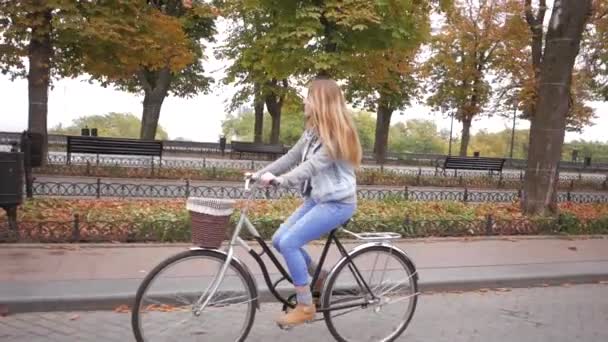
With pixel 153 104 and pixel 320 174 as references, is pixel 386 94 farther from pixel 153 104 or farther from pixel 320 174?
pixel 320 174

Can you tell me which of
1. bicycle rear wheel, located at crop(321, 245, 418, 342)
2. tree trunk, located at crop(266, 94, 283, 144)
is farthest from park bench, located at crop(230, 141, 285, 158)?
bicycle rear wheel, located at crop(321, 245, 418, 342)

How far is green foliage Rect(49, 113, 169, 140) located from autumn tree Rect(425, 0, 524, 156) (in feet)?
65.3

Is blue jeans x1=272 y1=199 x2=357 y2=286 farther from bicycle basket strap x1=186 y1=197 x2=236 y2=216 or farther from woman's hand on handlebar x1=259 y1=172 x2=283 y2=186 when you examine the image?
bicycle basket strap x1=186 y1=197 x2=236 y2=216

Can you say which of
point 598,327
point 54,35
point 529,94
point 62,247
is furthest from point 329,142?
point 529,94

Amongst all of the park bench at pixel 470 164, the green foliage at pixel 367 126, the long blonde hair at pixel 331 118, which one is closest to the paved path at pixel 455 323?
the long blonde hair at pixel 331 118

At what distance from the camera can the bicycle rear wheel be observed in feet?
15.2

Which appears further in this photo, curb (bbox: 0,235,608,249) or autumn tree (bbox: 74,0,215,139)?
autumn tree (bbox: 74,0,215,139)

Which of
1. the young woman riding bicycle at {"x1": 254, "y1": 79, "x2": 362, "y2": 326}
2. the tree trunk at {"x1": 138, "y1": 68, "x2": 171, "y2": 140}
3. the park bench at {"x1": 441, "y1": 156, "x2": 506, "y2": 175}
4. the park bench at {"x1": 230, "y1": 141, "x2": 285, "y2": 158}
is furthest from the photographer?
the park bench at {"x1": 230, "y1": 141, "x2": 285, "y2": 158}

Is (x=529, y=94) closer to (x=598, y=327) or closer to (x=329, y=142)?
(x=598, y=327)

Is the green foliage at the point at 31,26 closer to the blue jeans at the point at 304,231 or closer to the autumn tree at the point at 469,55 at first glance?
the blue jeans at the point at 304,231

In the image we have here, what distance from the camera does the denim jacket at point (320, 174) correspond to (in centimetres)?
422

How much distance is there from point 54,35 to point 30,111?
2318mm

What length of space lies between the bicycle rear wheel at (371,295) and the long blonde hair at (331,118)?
0.87 metres

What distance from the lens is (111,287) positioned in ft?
18.9
